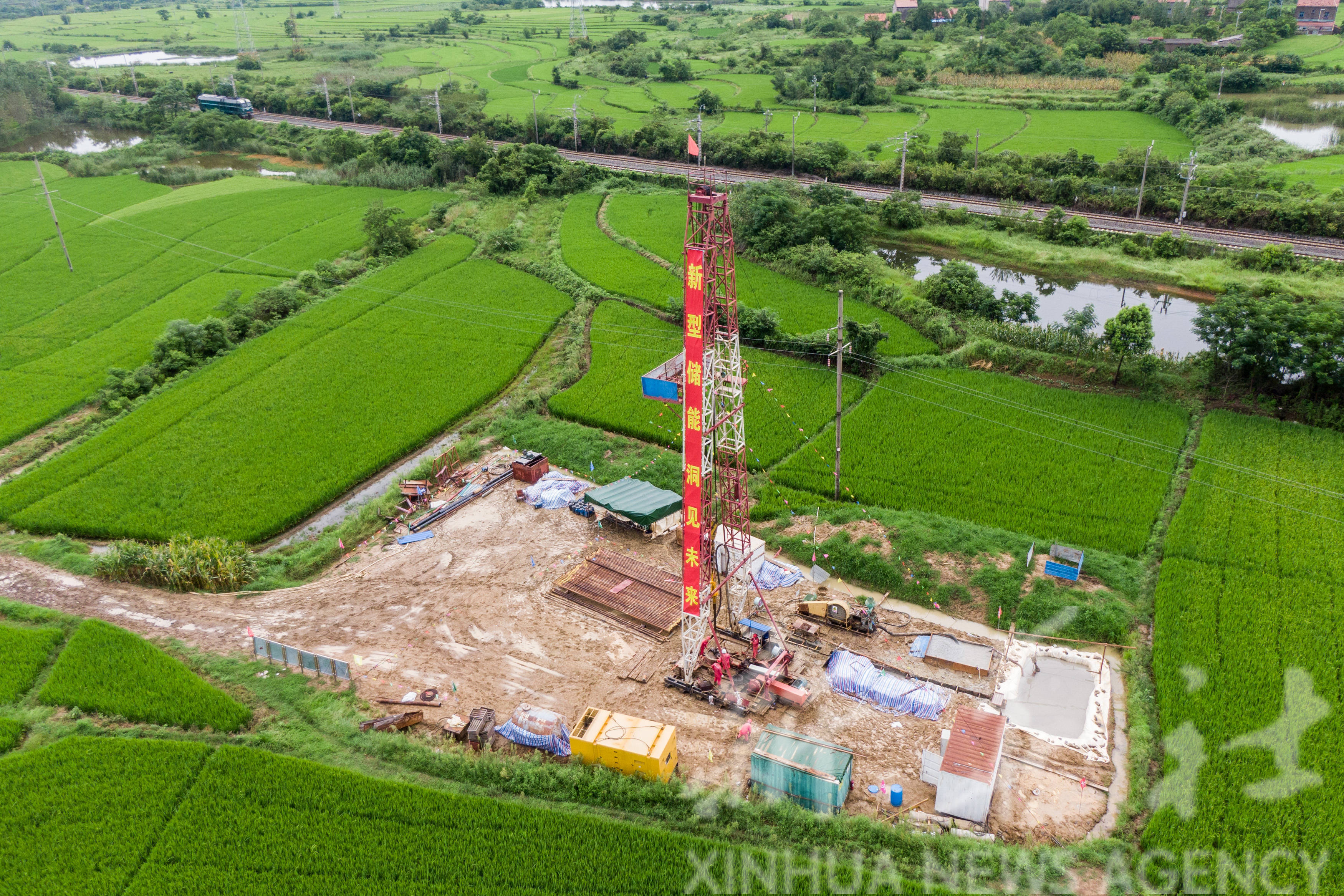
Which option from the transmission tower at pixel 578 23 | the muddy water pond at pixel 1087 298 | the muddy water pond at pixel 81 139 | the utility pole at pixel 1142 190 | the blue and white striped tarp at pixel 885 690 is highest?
the transmission tower at pixel 578 23

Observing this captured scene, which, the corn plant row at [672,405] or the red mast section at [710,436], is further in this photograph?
the corn plant row at [672,405]

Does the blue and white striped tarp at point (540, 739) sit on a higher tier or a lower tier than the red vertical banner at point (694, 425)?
lower

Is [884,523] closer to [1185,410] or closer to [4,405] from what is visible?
[1185,410]

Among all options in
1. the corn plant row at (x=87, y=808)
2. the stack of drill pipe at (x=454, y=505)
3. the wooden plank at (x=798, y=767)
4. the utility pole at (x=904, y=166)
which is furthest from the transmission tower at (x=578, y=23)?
the wooden plank at (x=798, y=767)

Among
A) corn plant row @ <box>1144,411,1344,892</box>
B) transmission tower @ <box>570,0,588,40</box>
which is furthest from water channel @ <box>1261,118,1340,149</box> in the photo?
transmission tower @ <box>570,0,588,40</box>

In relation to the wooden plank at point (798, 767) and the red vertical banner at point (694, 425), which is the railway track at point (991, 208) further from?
the wooden plank at point (798, 767)

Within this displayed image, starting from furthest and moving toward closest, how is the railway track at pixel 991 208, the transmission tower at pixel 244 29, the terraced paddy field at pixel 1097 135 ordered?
the transmission tower at pixel 244 29 → the terraced paddy field at pixel 1097 135 → the railway track at pixel 991 208

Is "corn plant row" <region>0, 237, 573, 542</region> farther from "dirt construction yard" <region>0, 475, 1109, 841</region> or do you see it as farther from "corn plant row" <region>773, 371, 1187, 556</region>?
"corn plant row" <region>773, 371, 1187, 556</region>

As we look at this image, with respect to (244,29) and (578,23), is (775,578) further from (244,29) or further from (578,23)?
(244,29)
